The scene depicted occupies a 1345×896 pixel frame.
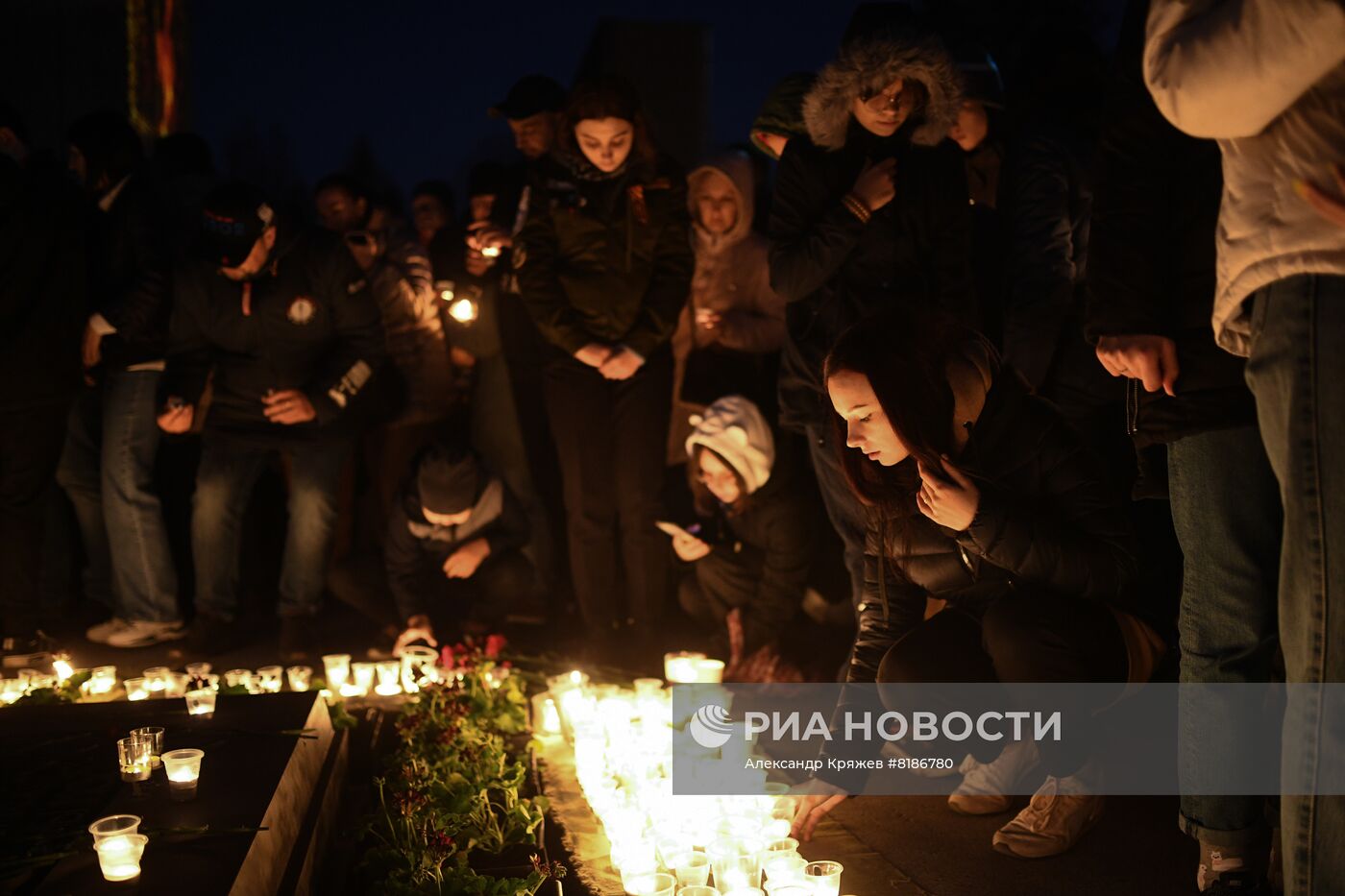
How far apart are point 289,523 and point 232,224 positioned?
4.36 ft

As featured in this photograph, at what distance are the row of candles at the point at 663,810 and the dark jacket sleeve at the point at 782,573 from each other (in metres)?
0.61

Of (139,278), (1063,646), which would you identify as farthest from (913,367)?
(139,278)

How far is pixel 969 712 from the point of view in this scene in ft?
11.0

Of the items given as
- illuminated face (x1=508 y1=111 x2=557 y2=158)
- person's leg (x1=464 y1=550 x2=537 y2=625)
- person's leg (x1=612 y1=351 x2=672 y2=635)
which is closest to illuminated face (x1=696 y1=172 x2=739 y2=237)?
person's leg (x1=612 y1=351 x2=672 y2=635)

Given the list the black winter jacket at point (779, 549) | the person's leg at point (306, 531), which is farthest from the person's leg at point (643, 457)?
the person's leg at point (306, 531)

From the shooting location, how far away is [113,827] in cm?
257

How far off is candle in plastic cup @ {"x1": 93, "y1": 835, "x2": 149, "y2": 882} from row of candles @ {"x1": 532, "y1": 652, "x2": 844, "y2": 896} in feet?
3.46

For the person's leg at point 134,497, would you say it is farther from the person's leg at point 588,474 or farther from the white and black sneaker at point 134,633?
the person's leg at point 588,474

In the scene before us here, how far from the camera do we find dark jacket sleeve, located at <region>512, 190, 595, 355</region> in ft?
17.0

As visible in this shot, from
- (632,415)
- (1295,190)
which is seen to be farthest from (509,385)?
(1295,190)

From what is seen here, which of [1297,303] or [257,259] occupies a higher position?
[257,259]

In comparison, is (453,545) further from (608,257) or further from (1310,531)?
(1310,531)

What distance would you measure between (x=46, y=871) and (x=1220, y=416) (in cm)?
258

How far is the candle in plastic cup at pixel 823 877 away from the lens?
8.98 feet
